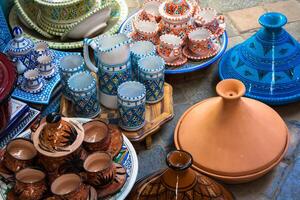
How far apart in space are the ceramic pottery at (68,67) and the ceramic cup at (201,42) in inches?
20.0

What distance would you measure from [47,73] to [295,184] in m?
1.03

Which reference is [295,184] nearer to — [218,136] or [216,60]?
[218,136]

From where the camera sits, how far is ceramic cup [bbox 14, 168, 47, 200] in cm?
120

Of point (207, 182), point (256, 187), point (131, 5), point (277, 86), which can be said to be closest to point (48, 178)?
point (207, 182)

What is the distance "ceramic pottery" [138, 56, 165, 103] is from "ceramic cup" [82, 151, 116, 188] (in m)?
0.43

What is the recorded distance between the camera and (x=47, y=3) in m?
1.96

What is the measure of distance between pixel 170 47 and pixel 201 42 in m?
0.14

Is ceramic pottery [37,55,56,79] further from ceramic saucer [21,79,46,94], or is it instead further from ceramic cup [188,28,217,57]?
ceramic cup [188,28,217,57]

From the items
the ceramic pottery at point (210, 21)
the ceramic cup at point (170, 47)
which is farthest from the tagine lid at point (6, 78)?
the ceramic pottery at point (210, 21)

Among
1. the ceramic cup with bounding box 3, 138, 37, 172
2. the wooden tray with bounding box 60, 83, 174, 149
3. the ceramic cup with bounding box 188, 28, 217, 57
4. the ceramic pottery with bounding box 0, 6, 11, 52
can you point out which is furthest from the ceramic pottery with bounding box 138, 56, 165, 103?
the ceramic pottery with bounding box 0, 6, 11, 52

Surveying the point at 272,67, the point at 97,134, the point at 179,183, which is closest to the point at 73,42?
the point at 97,134

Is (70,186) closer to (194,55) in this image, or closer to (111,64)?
(111,64)

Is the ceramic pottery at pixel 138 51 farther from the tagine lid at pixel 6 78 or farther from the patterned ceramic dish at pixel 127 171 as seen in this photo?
the tagine lid at pixel 6 78

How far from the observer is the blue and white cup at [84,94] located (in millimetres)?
1558
